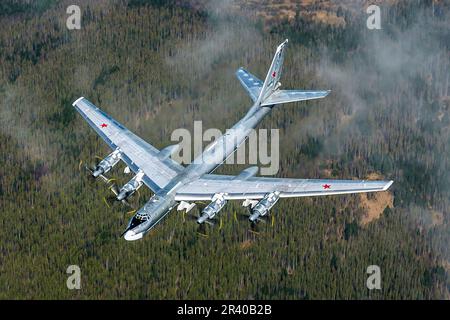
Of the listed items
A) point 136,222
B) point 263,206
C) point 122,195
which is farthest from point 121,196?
point 263,206

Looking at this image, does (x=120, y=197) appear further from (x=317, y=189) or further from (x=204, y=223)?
(x=317, y=189)

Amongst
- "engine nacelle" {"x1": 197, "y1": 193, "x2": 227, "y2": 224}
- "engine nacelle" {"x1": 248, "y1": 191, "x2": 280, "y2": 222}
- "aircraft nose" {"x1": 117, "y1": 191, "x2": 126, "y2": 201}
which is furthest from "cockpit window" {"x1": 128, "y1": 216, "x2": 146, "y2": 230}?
"engine nacelle" {"x1": 248, "y1": 191, "x2": 280, "y2": 222}

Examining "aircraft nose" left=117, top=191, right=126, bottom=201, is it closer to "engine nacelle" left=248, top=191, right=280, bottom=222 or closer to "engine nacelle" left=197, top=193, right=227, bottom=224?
"engine nacelle" left=197, top=193, right=227, bottom=224

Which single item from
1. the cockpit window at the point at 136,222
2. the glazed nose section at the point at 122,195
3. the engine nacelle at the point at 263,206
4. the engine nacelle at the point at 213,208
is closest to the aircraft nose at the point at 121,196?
the glazed nose section at the point at 122,195

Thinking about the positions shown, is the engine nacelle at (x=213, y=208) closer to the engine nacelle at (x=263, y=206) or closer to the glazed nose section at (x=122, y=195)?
the engine nacelle at (x=263, y=206)

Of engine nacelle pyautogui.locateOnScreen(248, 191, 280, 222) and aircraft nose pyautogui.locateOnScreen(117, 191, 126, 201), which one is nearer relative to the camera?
engine nacelle pyautogui.locateOnScreen(248, 191, 280, 222)

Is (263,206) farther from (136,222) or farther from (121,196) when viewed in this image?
(121,196)
